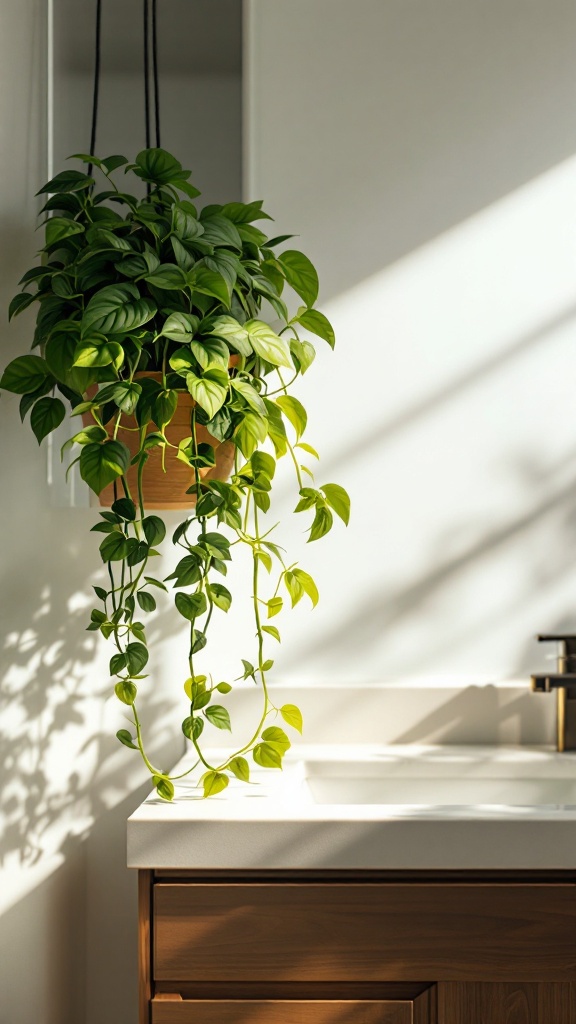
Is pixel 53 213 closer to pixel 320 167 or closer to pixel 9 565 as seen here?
pixel 320 167

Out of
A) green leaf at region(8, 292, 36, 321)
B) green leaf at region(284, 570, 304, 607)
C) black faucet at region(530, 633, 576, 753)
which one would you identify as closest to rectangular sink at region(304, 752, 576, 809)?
black faucet at region(530, 633, 576, 753)

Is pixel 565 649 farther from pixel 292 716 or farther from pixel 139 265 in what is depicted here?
pixel 139 265

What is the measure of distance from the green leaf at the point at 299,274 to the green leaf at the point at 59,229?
0.93ft

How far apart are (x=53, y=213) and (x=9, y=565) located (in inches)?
22.8

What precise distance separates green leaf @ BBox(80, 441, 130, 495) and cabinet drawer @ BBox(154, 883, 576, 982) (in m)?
0.50

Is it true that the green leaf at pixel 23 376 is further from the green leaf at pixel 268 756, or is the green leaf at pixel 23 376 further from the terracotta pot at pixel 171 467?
the green leaf at pixel 268 756

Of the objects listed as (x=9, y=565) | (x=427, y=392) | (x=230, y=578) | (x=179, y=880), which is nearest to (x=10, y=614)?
(x=9, y=565)

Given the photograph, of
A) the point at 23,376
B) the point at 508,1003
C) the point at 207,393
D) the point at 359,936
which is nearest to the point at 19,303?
the point at 23,376

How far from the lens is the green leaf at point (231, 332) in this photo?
1.10 m

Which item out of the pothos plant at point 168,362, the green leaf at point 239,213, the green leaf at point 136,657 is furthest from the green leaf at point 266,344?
the green leaf at point 136,657

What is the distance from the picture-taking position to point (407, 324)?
150 centimetres

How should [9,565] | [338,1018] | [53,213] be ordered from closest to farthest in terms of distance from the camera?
[338,1018] < [9,565] < [53,213]

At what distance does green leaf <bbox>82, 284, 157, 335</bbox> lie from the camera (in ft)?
3.50

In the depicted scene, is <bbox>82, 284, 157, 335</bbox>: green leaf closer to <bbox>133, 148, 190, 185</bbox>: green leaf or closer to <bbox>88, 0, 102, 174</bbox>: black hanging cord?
<bbox>133, 148, 190, 185</bbox>: green leaf
